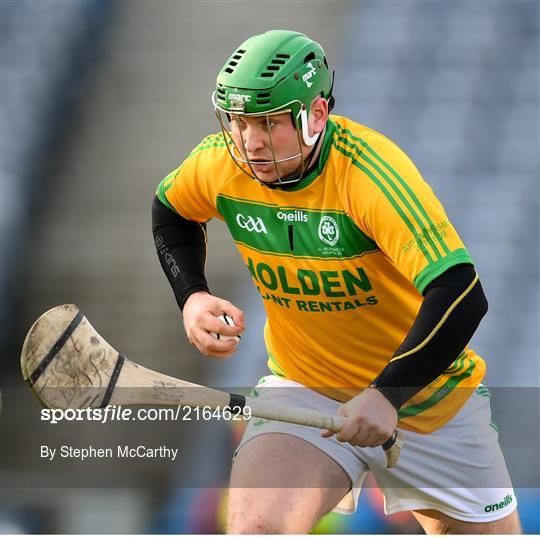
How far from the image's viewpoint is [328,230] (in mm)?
2854

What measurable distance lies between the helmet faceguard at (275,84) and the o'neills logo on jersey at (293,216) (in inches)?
3.7

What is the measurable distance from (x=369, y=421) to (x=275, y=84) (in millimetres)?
903

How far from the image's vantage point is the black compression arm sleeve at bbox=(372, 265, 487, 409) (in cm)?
256

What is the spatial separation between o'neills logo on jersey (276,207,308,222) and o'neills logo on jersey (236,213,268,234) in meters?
0.07

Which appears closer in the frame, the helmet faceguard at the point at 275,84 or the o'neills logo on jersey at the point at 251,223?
the helmet faceguard at the point at 275,84

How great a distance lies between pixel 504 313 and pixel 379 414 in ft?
10.9

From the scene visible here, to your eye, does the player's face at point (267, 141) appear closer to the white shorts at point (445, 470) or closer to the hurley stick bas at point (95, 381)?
the hurley stick bas at point (95, 381)

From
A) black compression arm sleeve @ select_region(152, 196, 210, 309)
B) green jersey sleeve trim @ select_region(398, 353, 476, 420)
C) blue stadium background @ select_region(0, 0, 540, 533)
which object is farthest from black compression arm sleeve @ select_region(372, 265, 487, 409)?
blue stadium background @ select_region(0, 0, 540, 533)

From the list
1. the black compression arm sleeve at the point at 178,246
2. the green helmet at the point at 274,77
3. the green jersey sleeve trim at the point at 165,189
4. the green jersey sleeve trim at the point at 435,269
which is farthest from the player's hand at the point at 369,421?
the green jersey sleeve trim at the point at 165,189

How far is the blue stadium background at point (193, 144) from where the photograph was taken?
223 inches

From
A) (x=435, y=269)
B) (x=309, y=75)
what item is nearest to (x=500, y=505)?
(x=435, y=269)

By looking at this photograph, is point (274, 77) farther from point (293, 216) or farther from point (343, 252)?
point (343, 252)

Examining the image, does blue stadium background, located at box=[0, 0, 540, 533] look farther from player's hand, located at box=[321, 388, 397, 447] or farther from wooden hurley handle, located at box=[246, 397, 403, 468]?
player's hand, located at box=[321, 388, 397, 447]

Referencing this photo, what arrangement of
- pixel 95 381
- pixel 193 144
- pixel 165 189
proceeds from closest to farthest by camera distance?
pixel 95 381, pixel 165 189, pixel 193 144
